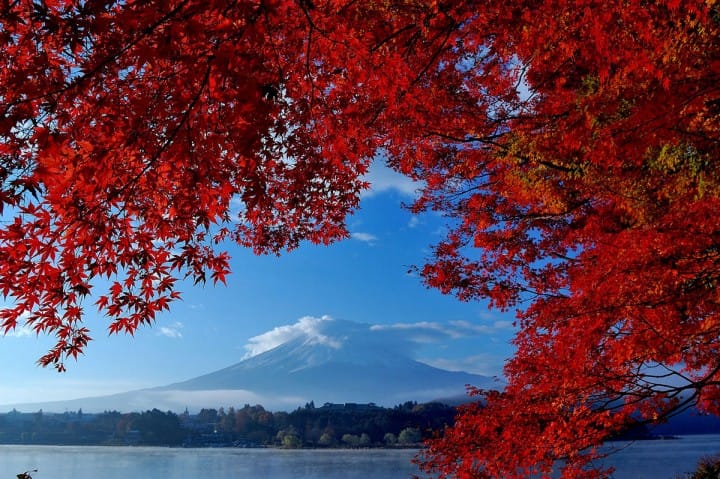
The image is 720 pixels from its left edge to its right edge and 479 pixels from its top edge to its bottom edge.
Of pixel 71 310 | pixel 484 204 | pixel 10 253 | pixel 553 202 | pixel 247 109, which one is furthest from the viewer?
pixel 484 204

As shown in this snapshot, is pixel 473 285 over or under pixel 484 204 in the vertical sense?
under

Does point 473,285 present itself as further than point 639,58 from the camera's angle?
Yes

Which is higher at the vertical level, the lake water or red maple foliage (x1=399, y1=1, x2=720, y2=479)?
red maple foliage (x1=399, y1=1, x2=720, y2=479)

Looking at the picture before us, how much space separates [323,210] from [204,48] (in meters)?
5.36

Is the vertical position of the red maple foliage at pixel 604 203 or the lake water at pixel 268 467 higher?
the red maple foliage at pixel 604 203

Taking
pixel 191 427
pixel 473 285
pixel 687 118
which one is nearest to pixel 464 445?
pixel 473 285

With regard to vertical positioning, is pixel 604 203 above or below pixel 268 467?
above

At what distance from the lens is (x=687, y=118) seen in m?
5.93

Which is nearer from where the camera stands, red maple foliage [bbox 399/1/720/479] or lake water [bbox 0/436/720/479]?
red maple foliage [bbox 399/1/720/479]

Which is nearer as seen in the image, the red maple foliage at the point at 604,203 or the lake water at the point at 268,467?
the red maple foliage at the point at 604,203

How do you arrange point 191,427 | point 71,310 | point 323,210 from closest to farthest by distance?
point 71,310, point 323,210, point 191,427

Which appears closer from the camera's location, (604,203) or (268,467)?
(604,203)

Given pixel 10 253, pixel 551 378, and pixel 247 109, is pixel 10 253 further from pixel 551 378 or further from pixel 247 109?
pixel 551 378

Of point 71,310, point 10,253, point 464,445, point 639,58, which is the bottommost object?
point 464,445
